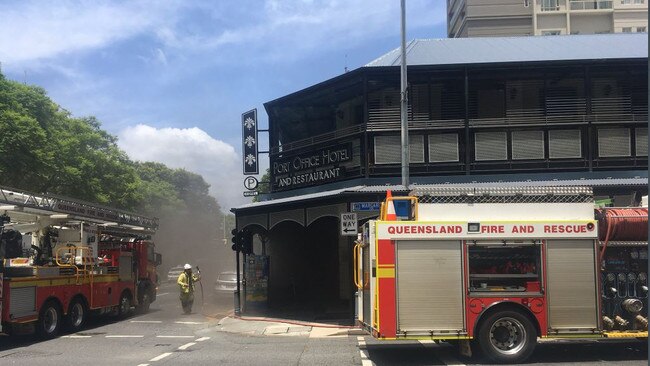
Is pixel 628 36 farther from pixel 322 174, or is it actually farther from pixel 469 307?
pixel 469 307

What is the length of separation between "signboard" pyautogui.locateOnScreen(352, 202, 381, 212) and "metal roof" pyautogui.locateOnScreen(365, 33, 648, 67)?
485 cm

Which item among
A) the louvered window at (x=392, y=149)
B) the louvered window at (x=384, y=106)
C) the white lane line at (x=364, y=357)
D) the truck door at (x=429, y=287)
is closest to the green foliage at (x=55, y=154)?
the louvered window at (x=384, y=106)

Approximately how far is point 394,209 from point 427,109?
29.3ft

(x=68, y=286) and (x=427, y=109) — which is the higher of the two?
(x=427, y=109)

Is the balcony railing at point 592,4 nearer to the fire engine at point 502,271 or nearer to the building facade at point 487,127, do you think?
the building facade at point 487,127

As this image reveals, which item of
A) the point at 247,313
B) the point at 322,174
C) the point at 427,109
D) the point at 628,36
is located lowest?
the point at 247,313

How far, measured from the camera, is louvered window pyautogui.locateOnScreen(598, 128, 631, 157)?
1716 cm

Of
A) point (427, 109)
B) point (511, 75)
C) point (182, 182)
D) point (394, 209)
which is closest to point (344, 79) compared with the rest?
point (427, 109)

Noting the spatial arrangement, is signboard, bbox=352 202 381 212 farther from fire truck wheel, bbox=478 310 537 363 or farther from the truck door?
fire truck wheel, bbox=478 310 537 363

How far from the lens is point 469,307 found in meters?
9.23

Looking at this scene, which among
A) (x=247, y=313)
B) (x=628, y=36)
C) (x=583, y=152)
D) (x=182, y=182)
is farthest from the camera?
(x=182, y=182)

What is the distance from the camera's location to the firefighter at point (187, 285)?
18672 millimetres

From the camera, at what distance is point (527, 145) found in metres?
17.3

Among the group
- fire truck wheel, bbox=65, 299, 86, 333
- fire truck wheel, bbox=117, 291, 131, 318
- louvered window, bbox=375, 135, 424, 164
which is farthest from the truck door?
fire truck wheel, bbox=117, 291, 131, 318
